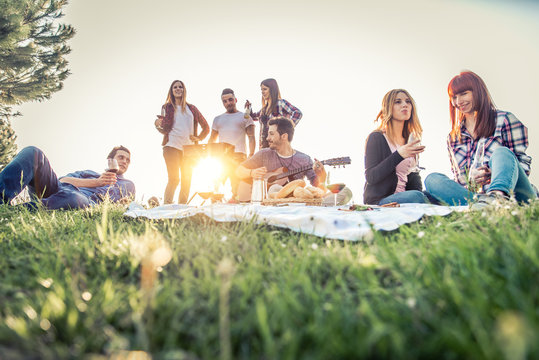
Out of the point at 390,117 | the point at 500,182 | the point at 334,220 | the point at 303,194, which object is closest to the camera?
the point at 334,220

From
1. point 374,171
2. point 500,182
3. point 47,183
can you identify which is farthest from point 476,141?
point 47,183

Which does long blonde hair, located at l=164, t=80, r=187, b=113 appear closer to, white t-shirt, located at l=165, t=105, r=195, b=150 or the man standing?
white t-shirt, located at l=165, t=105, r=195, b=150

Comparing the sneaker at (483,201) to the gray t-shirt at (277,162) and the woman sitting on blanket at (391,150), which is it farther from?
the gray t-shirt at (277,162)

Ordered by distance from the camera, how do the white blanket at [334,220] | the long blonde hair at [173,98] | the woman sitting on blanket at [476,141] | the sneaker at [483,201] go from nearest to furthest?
the white blanket at [334,220]
the sneaker at [483,201]
the woman sitting on blanket at [476,141]
the long blonde hair at [173,98]

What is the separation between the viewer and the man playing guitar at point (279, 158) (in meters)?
5.84

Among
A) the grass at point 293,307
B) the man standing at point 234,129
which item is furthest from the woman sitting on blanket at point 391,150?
the man standing at point 234,129

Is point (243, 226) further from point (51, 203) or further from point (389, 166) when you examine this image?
point (51, 203)

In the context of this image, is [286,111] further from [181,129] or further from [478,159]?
[478,159]

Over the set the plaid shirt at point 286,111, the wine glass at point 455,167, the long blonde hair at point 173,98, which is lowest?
the wine glass at point 455,167

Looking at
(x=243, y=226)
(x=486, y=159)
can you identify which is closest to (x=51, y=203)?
(x=243, y=226)

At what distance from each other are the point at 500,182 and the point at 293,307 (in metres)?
2.54

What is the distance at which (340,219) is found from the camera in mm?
2100

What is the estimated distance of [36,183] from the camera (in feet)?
13.1

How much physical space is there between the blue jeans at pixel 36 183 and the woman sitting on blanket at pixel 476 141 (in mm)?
4163
